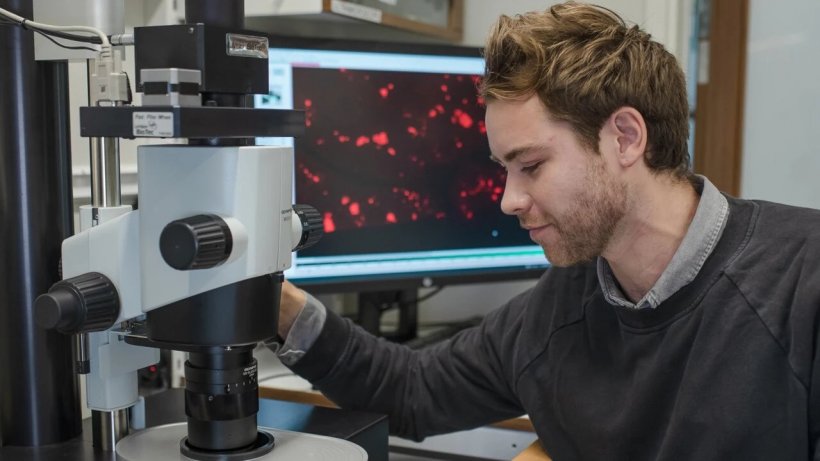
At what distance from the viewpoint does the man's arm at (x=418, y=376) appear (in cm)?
119

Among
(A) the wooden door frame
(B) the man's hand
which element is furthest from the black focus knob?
(A) the wooden door frame

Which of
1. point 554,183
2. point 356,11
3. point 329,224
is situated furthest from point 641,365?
point 356,11

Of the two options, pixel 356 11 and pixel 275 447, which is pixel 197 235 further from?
pixel 356 11

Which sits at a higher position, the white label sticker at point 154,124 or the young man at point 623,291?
the white label sticker at point 154,124

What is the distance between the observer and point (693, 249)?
107cm

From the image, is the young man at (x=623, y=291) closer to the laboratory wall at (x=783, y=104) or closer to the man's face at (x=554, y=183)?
the man's face at (x=554, y=183)

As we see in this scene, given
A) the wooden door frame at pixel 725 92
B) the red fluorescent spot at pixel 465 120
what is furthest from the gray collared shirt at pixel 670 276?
the wooden door frame at pixel 725 92

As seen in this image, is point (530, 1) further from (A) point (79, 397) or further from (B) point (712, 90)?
(A) point (79, 397)

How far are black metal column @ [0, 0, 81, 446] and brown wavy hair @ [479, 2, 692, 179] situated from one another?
514mm

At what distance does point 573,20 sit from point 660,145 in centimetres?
20

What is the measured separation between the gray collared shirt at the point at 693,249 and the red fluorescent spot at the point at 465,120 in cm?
59

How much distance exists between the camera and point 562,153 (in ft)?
3.53

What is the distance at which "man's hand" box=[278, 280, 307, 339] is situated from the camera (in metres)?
1.13

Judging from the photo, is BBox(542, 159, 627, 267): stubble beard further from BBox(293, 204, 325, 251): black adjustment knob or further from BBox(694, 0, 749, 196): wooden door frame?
BBox(694, 0, 749, 196): wooden door frame
